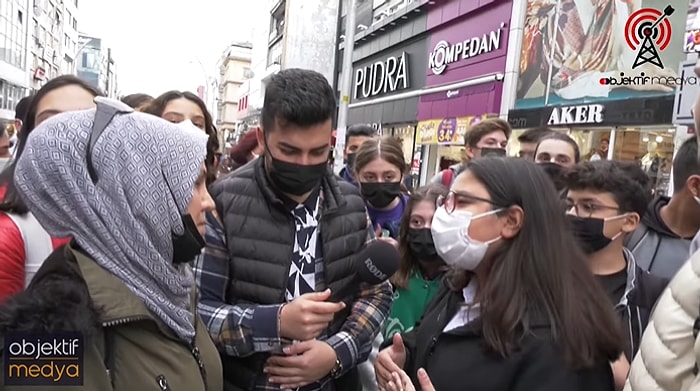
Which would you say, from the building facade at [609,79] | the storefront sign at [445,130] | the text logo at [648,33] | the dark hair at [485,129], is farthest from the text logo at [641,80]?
the dark hair at [485,129]

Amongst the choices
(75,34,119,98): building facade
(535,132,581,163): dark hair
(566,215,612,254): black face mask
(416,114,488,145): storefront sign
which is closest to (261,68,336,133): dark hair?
(566,215,612,254): black face mask

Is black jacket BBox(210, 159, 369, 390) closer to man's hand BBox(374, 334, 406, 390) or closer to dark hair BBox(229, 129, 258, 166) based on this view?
man's hand BBox(374, 334, 406, 390)

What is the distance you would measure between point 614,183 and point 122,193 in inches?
→ 97.3

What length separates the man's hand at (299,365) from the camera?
6.68 ft

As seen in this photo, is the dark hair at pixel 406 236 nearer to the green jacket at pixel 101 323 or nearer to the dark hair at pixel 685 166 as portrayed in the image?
the dark hair at pixel 685 166

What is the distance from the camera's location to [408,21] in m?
20.1

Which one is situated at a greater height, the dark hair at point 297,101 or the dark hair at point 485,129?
the dark hair at point 485,129

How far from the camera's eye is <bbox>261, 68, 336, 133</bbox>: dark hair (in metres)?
2.19

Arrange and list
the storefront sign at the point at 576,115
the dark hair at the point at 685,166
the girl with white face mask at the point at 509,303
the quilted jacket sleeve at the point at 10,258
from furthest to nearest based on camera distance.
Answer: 1. the storefront sign at the point at 576,115
2. the dark hair at the point at 685,166
3. the quilted jacket sleeve at the point at 10,258
4. the girl with white face mask at the point at 509,303

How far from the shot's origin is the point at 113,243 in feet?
4.63

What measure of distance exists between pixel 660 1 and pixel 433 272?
8.56m

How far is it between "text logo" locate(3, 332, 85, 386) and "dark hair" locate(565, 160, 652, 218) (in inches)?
98.9

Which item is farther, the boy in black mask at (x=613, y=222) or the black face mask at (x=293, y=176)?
the boy in black mask at (x=613, y=222)

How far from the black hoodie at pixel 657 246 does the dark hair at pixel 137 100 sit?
344 centimetres
